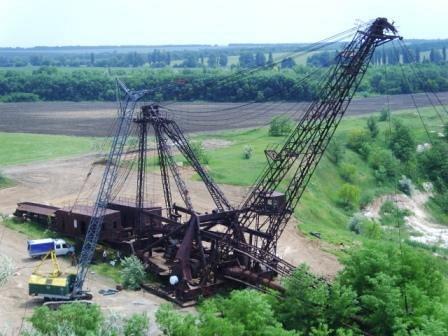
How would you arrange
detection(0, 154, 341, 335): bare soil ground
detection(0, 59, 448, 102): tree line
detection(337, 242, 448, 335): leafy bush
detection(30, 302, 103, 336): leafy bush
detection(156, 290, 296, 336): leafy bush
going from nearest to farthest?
detection(30, 302, 103, 336): leafy bush → detection(156, 290, 296, 336): leafy bush → detection(337, 242, 448, 335): leafy bush → detection(0, 154, 341, 335): bare soil ground → detection(0, 59, 448, 102): tree line

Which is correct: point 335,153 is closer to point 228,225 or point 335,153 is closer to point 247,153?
point 247,153

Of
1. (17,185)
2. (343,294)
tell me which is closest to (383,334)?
(343,294)

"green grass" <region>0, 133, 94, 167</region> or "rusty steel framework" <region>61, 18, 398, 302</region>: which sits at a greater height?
"rusty steel framework" <region>61, 18, 398, 302</region>

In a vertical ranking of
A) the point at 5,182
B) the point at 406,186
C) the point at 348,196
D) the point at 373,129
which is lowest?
the point at 406,186

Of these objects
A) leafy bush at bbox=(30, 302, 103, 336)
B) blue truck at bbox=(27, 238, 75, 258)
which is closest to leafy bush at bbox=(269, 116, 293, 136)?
blue truck at bbox=(27, 238, 75, 258)

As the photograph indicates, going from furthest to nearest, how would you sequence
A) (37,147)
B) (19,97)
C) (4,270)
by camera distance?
(19,97), (37,147), (4,270)

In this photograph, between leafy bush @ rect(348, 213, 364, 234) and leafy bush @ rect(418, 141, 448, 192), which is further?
leafy bush @ rect(418, 141, 448, 192)

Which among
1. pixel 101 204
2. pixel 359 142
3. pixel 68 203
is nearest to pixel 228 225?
pixel 101 204

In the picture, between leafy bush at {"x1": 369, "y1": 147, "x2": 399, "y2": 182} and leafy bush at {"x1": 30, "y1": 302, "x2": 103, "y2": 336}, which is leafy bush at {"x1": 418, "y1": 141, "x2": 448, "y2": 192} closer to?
leafy bush at {"x1": 369, "y1": 147, "x2": 399, "y2": 182}
